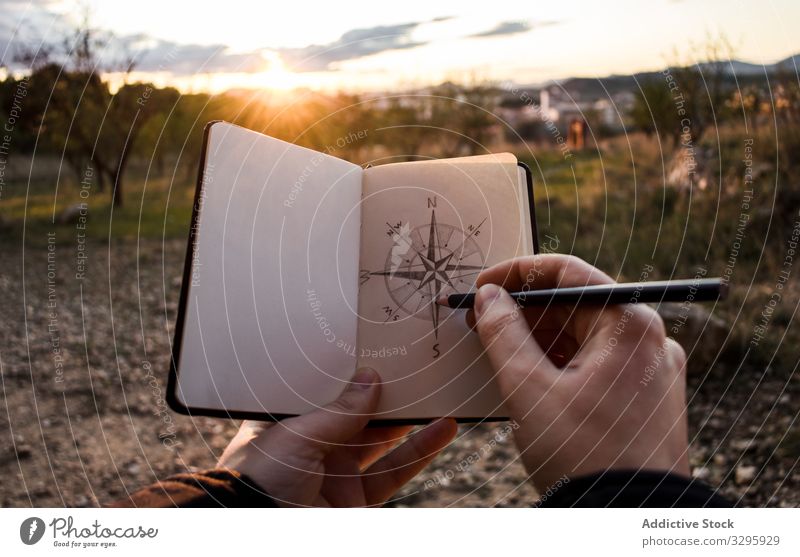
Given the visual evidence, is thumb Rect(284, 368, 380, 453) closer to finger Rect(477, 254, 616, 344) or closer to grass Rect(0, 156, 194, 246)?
finger Rect(477, 254, 616, 344)

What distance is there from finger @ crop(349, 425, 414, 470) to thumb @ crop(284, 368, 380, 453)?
10 cm

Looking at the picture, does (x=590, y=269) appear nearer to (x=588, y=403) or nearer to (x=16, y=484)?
(x=588, y=403)

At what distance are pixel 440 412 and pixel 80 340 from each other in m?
2.51

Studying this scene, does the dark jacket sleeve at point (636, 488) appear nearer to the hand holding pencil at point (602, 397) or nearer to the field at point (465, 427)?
the hand holding pencil at point (602, 397)

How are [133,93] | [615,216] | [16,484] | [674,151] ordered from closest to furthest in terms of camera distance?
[16,484]
[615,216]
[674,151]
[133,93]

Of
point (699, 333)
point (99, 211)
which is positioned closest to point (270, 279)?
point (699, 333)

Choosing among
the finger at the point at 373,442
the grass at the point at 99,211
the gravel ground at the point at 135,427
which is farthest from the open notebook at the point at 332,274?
the grass at the point at 99,211

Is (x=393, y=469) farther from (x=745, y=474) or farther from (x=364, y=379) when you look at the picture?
(x=745, y=474)

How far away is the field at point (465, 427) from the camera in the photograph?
193cm

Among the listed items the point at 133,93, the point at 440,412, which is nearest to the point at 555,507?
the point at 440,412

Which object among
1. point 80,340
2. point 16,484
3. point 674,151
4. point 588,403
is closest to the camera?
point 588,403

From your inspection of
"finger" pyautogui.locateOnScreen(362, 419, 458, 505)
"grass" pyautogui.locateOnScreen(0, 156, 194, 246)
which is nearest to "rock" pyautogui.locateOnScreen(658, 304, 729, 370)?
"finger" pyautogui.locateOnScreen(362, 419, 458, 505)

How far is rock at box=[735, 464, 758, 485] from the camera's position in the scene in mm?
1648
